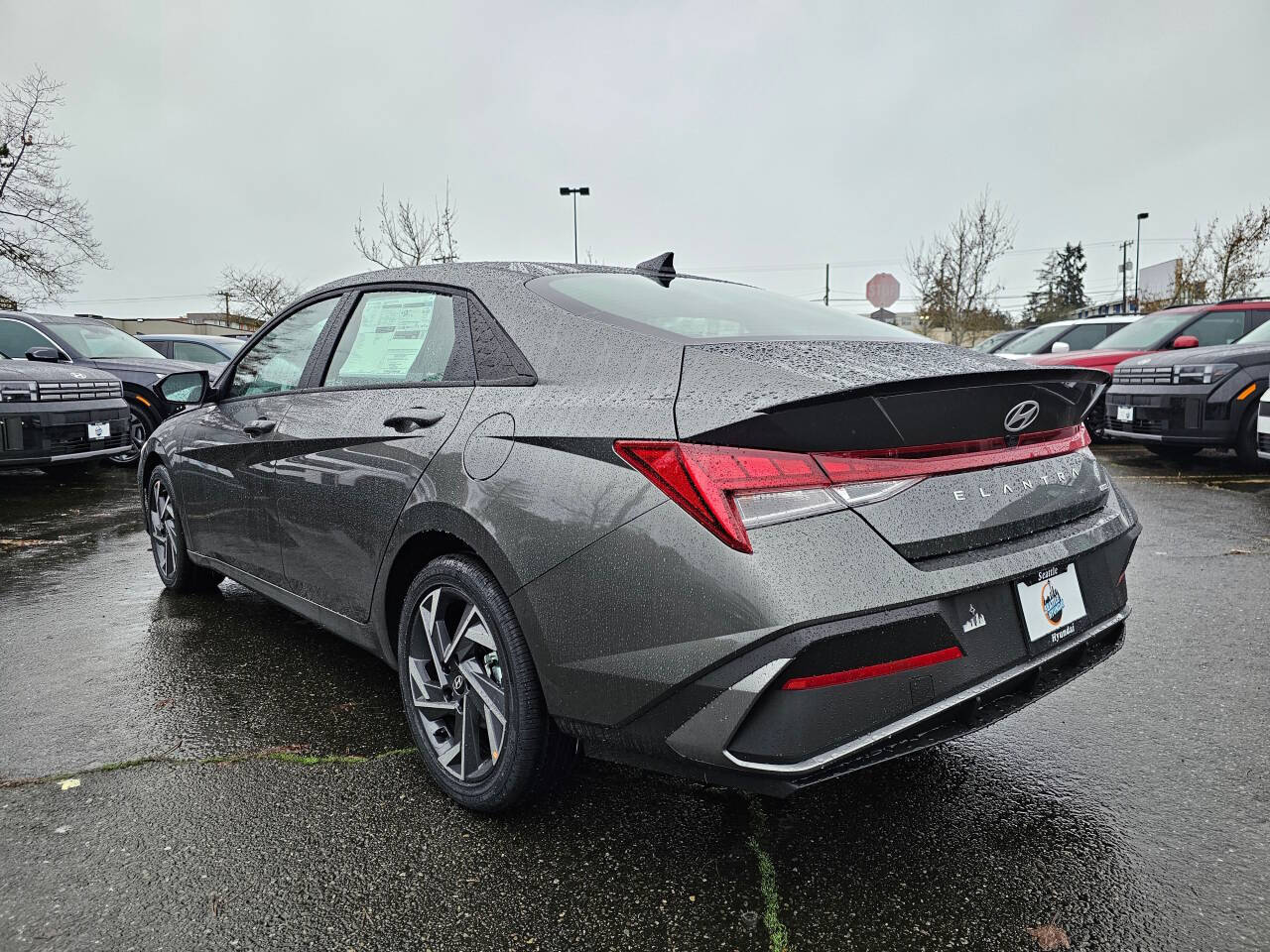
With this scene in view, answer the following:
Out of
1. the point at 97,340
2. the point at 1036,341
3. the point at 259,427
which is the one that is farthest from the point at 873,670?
the point at 1036,341

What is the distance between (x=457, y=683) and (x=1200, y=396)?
7762 millimetres

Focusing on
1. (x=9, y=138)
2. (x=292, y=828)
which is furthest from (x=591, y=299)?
(x=9, y=138)

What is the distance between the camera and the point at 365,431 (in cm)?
265

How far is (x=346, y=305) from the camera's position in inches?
121

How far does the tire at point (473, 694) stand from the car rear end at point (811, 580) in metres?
0.13

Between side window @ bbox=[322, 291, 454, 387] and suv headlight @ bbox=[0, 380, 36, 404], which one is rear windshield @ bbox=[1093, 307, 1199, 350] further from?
suv headlight @ bbox=[0, 380, 36, 404]

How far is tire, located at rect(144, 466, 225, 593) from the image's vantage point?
422 cm

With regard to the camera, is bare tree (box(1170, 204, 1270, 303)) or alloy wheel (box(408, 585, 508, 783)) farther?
bare tree (box(1170, 204, 1270, 303))

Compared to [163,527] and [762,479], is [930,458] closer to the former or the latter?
[762,479]

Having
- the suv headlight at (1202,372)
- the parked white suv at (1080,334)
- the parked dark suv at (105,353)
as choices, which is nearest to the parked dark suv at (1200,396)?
the suv headlight at (1202,372)

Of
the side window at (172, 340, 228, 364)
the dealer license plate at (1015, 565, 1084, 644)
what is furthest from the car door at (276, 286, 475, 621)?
the side window at (172, 340, 228, 364)

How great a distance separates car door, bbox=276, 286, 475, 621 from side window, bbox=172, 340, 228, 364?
10220 mm

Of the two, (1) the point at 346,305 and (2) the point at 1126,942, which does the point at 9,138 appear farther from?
(2) the point at 1126,942

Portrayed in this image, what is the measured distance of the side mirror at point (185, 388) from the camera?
4062 millimetres
